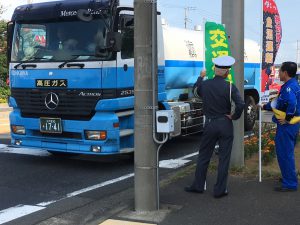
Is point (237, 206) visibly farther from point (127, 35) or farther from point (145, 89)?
point (127, 35)

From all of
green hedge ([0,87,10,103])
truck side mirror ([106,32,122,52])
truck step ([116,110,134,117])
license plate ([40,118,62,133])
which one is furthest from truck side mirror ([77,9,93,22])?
green hedge ([0,87,10,103])

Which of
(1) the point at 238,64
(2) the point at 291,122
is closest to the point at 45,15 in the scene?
(1) the point at 238,64

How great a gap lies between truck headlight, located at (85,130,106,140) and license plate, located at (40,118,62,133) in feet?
1.82

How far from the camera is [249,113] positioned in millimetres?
13141

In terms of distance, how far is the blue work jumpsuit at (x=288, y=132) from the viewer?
6203 millimetres

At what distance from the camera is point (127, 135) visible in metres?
8.10

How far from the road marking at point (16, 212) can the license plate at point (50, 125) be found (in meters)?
2.19

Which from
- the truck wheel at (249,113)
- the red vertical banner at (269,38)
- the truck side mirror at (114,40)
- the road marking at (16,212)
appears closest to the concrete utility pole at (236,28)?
the red vertical banner at (269,38)

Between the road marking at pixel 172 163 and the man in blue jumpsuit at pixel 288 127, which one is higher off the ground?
the man in blue jumpsuit at pixel 288 127

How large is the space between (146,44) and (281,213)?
257 centimetres

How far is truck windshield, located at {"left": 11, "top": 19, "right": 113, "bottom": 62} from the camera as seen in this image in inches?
309

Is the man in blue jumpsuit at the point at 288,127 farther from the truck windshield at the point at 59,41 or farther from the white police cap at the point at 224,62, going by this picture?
the truck windshield at the point at 59,41

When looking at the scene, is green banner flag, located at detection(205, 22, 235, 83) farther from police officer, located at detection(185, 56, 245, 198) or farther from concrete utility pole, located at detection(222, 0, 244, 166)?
police officer, located at detection(185, 56, 245, 198)

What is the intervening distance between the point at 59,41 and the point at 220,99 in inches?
138
